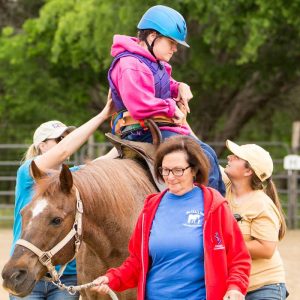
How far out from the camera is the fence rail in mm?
19391

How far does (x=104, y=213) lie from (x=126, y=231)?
0.19m

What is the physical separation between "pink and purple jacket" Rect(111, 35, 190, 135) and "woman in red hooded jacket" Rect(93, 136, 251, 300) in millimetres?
942

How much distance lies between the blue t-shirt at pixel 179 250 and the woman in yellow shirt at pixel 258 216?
882 mm

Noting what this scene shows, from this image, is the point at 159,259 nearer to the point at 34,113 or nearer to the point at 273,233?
the point at 273,233

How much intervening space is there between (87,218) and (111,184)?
278 millimetres

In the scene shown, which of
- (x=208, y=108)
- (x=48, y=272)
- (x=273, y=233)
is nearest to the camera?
(x=48, y=272)

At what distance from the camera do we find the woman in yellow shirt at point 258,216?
16.7 feet

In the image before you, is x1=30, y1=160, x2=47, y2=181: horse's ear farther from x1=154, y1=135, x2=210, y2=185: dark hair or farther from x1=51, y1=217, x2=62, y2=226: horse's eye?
x1=154, y1=135, x2=210, y2=185: dark hair

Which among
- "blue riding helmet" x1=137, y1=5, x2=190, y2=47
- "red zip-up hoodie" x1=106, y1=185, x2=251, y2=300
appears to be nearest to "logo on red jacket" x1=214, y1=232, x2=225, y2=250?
"red zip-up hoodie" x1=106, y1=185, x2=251, y2=300

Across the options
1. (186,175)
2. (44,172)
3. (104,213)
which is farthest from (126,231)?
(186,175)

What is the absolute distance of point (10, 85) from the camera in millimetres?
22547

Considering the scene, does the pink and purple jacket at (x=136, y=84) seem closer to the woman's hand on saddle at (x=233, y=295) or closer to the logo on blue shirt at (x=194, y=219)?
the logo on blue shirt at (x=194, y=219)

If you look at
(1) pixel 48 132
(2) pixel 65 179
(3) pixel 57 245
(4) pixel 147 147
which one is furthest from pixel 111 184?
(1) pixel 48 132

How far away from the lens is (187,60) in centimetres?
2223
